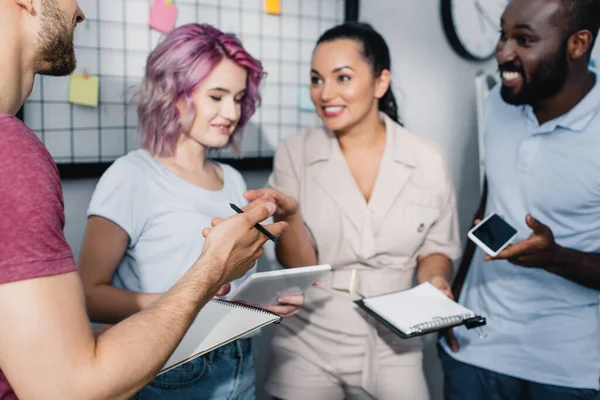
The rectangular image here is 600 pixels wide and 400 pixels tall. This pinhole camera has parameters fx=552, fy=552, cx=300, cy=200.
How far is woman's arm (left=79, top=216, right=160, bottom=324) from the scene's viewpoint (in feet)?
3.81

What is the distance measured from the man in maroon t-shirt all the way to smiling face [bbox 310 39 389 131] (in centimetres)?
96

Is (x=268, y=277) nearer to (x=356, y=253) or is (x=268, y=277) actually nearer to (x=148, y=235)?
(x=148, y=235)

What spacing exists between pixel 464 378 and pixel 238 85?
1.04m

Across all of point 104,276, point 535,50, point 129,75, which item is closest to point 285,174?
point 129,75

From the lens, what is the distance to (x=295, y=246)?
1518 millimetres

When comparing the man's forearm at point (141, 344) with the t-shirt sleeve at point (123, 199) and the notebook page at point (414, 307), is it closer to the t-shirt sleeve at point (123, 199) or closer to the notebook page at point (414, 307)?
the t-shirt sleeve at point (123, 199)

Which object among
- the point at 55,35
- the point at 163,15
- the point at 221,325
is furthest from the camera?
the point at 163,15

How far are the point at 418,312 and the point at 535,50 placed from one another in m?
0.83

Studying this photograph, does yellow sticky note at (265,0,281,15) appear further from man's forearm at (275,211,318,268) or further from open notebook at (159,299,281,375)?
open notebook at (159,299,281,375)

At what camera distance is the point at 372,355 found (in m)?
1.53

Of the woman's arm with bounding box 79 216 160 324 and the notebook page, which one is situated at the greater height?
the woman's arm with bounding box 79 216 160 324

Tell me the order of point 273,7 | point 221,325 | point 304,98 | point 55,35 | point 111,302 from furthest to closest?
point 304,98
point 273,7
point 111,302
point 221,325
point 55,35

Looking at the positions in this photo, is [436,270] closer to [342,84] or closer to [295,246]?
[295,246]

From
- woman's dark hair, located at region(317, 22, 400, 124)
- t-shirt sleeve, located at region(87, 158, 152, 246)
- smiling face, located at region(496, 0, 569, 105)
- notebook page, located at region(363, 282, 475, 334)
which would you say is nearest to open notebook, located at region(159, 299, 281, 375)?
t-shirt sleeve, located at region(87, 158, 152, 246)
